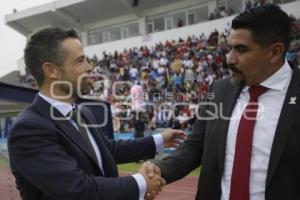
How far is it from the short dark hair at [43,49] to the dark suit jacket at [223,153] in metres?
0.91

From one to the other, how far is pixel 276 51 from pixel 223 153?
0.65 metres

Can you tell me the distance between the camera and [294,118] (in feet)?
7.98

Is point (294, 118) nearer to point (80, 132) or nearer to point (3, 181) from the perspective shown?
point (80, 132)

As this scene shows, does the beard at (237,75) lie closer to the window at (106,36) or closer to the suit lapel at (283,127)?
the suit lapel at (283,127)

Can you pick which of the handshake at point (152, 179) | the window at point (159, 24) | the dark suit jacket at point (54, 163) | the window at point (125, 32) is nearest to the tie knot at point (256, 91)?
the handshake at point (152, 179)

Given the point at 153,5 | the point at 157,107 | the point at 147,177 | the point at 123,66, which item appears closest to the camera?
the point at 147,177

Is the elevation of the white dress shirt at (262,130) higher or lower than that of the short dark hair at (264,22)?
lower

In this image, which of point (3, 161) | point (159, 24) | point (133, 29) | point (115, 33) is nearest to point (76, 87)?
point (3, 161)

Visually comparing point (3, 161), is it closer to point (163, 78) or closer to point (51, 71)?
point (51, 71)

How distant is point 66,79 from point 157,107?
53.4 ft

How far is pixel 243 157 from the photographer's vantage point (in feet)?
8.20

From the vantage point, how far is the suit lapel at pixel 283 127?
2.39 metres

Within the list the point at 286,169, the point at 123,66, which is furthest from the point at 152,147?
the point at 123,66

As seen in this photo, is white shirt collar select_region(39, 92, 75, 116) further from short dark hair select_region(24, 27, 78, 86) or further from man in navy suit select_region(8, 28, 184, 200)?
short dark hair select_region(24, 27, 78, 86)
